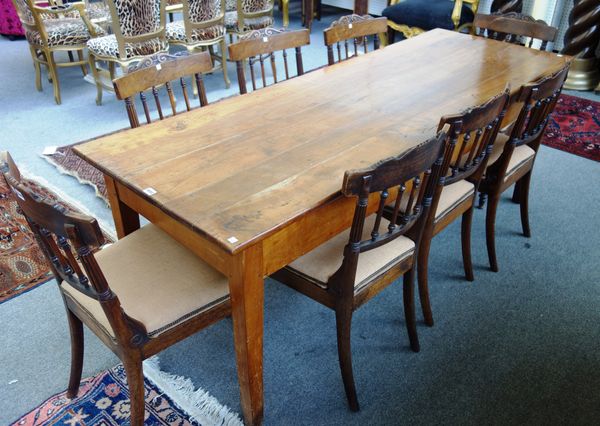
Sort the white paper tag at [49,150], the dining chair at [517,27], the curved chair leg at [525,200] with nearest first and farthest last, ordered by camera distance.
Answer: the curved chair leg at [525,200] → the dining chair at [517,27] → the white paper tag at [49,150]

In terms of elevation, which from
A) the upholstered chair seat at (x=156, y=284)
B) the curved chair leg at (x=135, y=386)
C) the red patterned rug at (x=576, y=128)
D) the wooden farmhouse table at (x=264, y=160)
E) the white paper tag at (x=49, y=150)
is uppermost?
the wooden farmhouse table at (x=264, y=160)

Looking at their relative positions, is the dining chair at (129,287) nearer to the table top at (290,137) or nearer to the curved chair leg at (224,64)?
the table top at (290,137)

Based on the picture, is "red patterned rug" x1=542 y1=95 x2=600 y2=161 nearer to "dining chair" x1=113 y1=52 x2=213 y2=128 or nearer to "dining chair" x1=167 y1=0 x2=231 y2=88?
"dining chair" x1=113 y1=52 x2=213 y2=128

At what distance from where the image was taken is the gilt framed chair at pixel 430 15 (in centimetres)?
402

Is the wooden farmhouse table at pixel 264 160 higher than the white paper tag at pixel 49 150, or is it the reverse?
the wooden farmhouse table at pixel 264 160

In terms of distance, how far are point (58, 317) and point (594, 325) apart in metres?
2.01

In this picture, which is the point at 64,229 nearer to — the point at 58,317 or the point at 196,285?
the point at 196,285

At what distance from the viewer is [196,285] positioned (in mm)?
1396

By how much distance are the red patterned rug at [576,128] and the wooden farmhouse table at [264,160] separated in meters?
1.08

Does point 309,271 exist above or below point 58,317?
above

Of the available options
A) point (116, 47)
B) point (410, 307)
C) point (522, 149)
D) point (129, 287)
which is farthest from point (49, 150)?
point (522, 149)

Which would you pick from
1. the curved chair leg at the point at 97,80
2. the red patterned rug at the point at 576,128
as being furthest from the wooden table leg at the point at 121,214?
the red patterned rug at the point at 576,128

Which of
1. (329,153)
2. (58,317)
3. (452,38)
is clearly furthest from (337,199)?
(452,38)

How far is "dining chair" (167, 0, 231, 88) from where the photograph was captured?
3525 millimetres
